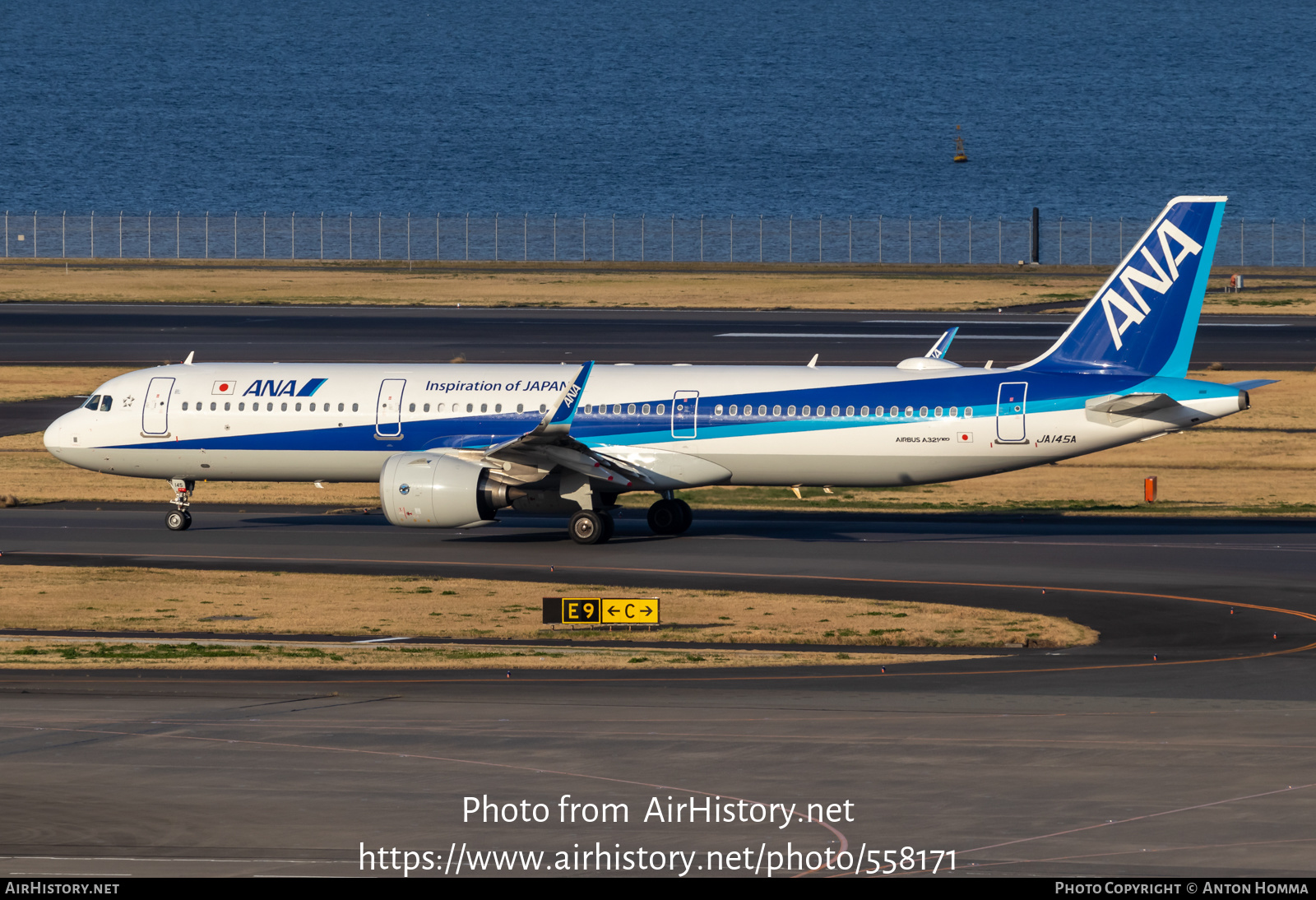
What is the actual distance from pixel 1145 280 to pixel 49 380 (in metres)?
50.1

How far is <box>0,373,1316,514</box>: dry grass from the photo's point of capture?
53312 mm

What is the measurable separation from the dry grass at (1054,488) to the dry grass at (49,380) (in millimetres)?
9377

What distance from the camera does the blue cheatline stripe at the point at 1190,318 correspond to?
4359 centimetres

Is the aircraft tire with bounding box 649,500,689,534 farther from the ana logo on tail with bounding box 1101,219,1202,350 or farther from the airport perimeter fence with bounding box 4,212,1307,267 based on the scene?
the airport perimeter fence with bounding box 4,212,1307,267

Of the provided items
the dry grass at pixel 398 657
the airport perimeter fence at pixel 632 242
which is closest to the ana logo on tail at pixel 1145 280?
the dry grass at pixel 398 657

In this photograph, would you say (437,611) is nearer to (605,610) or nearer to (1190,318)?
(605,610)

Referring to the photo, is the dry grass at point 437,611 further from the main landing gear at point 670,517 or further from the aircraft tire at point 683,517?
the aircraft tire at point 683,517

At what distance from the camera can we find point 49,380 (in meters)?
74.8

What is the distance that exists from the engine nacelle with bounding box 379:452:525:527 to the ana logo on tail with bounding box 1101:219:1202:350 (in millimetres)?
16842

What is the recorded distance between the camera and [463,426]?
46531mm

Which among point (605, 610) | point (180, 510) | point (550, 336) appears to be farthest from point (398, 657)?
point (550, 336)

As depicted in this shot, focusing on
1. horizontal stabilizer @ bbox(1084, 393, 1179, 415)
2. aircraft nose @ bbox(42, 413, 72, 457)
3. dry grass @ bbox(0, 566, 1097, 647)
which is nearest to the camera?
dry grass @ bbox(0, 566, 1097, 647)

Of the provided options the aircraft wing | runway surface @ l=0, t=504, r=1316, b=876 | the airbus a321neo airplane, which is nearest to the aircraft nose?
the airbus a321neo airplane
